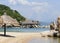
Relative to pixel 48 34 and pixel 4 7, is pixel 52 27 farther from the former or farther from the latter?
pixel 4 7

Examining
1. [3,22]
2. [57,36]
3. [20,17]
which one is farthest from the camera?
[20,17]

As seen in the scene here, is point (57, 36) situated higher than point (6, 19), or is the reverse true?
point (6, 19)

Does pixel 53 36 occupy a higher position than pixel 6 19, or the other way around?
pixel 6 19

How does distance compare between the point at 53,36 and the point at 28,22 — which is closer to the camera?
the point at 53,36

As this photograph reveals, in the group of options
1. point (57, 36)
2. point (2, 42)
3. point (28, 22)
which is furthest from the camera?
point (28, 22)

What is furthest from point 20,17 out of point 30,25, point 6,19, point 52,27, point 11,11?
point 6,19

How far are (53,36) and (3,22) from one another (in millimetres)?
9454

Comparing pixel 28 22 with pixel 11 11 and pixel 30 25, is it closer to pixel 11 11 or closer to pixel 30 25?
pixel 30 25

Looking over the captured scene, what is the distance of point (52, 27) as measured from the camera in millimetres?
48625

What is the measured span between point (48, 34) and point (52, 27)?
25.9ft

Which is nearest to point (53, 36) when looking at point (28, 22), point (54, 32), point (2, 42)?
point (54, 32)

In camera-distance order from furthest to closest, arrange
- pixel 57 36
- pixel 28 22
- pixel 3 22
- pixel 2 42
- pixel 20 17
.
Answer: pixel 20 17, pixel 28 22, pixel 57 36, pixel 3 22, pixel 2 42

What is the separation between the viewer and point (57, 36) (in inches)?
1548

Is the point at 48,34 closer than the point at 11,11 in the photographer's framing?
Yes
